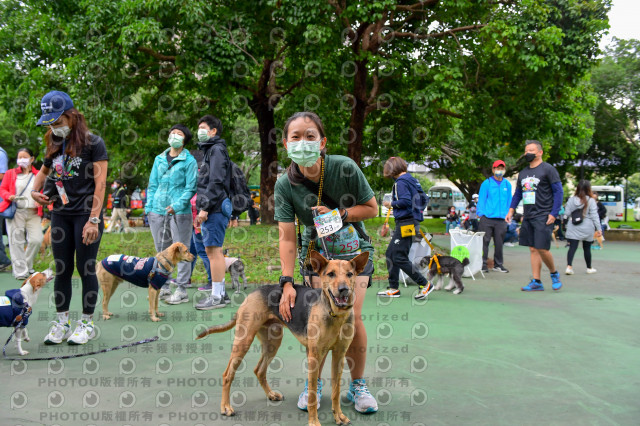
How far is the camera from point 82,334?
4.98 metres

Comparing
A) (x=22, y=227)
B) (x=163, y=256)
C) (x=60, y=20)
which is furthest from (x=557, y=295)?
(x=60, y=20)

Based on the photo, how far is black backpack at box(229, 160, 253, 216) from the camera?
709 centimetres

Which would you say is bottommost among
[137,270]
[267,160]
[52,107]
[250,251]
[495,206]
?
[250,251]

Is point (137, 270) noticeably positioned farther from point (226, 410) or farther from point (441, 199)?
point (441, 199)

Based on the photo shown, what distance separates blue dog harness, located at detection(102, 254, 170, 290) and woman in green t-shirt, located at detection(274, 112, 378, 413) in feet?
9.92

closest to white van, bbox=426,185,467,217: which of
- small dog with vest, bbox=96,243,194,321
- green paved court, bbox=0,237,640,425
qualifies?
green paved court, bbox=0,237,640,425

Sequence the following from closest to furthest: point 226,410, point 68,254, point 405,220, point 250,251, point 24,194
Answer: point 226,410 → point 68,254 → point 405,220 → point 24,194 → point 250,251

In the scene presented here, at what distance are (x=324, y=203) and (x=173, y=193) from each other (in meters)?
3.92

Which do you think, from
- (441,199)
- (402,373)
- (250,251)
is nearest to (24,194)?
(250,251)

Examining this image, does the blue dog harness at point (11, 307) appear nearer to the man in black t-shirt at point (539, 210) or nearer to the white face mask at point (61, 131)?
the white face mask at point (61, 131)

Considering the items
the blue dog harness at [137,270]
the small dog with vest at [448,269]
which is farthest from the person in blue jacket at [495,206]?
the blue dog harness at [137,270]

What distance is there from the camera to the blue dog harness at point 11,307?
4391mm

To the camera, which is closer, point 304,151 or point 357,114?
point 304,151

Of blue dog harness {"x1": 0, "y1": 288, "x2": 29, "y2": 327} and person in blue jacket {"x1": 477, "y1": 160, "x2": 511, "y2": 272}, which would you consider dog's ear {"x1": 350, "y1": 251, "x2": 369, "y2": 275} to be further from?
person in blue jacket {"x1": 477, "y1": 160, "x2": 511, "y2": 272}
